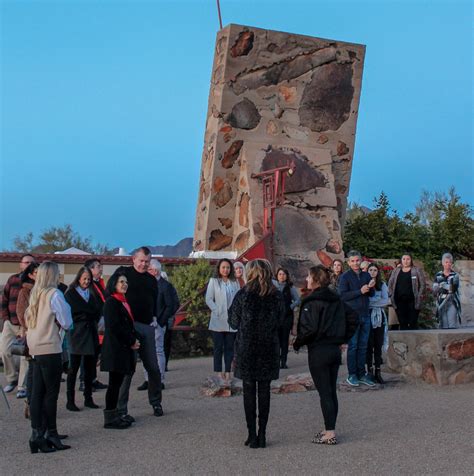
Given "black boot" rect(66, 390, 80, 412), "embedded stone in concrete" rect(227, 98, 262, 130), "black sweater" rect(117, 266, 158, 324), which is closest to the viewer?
"black sweater" rect(117, 266, 158, 324)

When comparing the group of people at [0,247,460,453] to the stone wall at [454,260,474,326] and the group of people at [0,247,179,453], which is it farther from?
the stone wall at [454,260,474,326]

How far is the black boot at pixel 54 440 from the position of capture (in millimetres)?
5844

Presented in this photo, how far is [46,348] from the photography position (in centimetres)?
587

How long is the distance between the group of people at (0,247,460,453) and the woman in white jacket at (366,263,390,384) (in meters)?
0.01

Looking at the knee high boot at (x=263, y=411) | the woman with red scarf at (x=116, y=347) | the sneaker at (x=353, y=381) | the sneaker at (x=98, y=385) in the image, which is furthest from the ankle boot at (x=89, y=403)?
the sneaker at (x=353, y=381)

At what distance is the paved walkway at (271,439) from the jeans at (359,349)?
0.42m

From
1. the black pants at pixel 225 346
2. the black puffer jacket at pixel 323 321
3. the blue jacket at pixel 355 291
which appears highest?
the blue jacket at pixel 355 291

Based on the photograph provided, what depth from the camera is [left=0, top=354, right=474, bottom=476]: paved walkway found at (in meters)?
5.26

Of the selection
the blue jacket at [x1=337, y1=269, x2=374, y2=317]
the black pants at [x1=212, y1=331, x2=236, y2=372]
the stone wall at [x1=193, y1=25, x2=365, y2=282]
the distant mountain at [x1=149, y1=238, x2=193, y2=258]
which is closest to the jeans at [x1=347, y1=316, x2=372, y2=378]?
the blue jacket at [x1=337, y1=269, x2=374, y2=317]

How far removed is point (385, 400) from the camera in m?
8.07

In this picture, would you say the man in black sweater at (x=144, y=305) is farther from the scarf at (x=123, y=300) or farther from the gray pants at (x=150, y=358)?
the scarf at (x=123, y=300)

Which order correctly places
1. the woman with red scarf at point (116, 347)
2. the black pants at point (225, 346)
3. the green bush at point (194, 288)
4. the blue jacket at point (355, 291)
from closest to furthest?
the woman with red scarf at point (116, 347)
the blue jacket at point (355, 291)
the black pants at point (225, 346)
the green bush at point (194, 288)

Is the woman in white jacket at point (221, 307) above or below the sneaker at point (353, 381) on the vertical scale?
above

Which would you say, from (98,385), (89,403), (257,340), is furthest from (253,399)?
(98,385)
